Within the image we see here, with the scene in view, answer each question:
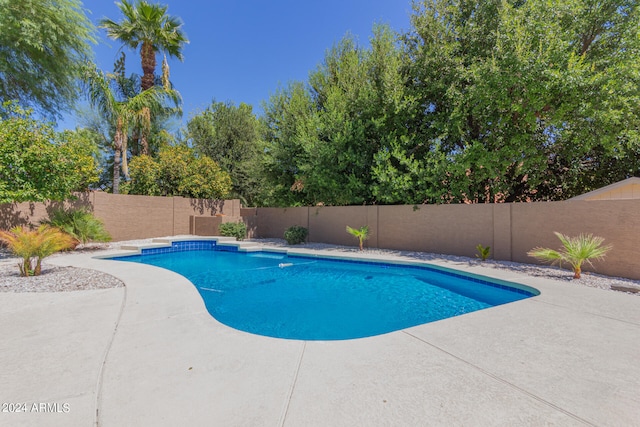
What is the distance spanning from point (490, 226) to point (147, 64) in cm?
1799

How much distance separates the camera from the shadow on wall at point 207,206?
629 inches

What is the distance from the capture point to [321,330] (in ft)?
13.6

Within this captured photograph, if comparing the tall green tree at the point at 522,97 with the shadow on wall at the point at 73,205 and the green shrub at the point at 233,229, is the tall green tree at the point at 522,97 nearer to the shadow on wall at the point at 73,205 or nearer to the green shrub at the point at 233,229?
the green shrub at the point at 233,229

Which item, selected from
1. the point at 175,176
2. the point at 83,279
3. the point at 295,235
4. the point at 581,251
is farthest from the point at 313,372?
the point at 175,176

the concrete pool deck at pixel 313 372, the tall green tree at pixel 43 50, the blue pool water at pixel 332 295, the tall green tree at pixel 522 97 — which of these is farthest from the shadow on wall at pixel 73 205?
the tall green tree at pixel 522 97

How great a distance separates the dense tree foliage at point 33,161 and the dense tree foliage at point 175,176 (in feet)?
19.5

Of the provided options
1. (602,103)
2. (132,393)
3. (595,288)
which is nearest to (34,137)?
(132,393)

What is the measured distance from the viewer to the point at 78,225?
9734mm

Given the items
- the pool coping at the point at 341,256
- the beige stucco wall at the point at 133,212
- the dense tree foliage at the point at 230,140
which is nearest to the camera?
the pool coping at the point at 341,256

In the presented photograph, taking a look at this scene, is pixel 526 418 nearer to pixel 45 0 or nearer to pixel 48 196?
pixel 48 196

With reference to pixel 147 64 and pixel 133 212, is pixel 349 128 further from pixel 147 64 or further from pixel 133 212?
pixel 147 64

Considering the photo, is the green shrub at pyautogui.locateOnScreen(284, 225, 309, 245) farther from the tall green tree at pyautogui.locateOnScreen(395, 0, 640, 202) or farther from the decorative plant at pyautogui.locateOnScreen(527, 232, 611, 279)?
the decorative plant at pyautogui.locateOnScreen(527, 232, 611, 279)

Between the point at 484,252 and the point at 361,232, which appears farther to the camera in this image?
the point at 361,232

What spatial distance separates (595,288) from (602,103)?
17.7 ft
